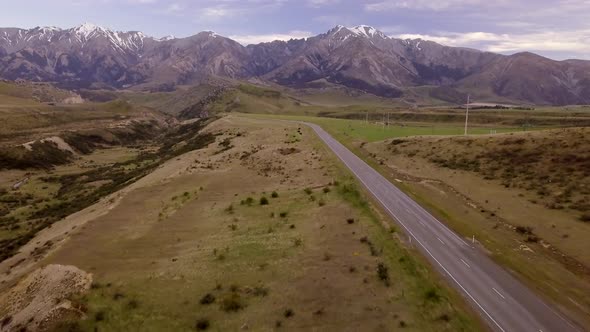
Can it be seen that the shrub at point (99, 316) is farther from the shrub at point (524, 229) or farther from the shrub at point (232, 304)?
the shrub at point (524, 229)

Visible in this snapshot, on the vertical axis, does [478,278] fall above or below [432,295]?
below

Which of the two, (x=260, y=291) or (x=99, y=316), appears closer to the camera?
(x=99, y=316)

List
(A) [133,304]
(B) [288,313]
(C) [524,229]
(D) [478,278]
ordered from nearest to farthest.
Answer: (B) [288,313]
(A) [133,304]
(D) [478,278]
(C) [524,229]

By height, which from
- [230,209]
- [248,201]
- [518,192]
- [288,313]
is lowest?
[518,192]

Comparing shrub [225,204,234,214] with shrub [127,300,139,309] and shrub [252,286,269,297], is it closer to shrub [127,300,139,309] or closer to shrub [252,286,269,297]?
shrub [252,286,269,297]

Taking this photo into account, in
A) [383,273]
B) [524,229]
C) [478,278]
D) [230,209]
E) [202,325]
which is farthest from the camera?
[230,209]

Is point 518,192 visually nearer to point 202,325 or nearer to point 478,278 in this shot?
point 478,278

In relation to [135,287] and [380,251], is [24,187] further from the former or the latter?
[380,251]

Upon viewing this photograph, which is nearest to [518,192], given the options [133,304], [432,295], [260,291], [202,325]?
[432,295]

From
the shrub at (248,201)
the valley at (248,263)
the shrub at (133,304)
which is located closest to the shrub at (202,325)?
the valley at (248,263)
